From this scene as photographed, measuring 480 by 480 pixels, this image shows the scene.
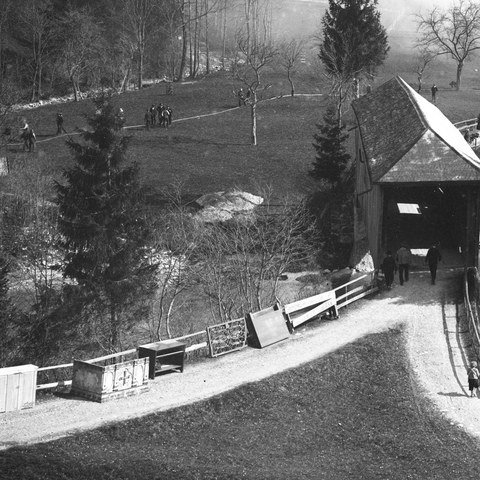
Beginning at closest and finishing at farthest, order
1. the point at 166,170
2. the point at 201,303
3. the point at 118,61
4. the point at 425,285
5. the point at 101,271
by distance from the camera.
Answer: the point at 425,285, the point at 101,271, the point at 201,303, the point at 166,170, the point at 118,61

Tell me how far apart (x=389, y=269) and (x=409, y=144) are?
219 inches

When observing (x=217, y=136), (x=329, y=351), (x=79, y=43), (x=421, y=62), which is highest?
(x=421, y=62)

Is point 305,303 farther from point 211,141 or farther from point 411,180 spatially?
point 211,141

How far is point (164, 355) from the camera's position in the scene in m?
26.2

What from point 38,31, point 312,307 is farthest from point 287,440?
point 38,31

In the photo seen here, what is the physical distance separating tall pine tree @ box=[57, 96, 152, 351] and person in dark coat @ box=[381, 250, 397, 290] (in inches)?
369

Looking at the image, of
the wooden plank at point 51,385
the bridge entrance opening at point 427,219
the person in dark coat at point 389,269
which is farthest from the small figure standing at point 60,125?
the wooden plank at point 51,385

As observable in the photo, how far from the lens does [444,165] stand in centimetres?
3525

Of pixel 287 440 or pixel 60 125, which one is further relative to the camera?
pixel 60 125

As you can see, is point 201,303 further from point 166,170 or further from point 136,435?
point 136,435

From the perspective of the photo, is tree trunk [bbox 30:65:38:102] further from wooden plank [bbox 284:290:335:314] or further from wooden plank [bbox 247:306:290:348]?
wooden plank [bbox 247:306:290:348]

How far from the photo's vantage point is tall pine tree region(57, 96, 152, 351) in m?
36.6

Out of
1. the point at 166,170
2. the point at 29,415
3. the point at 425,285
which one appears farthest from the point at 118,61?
the point at 29,415

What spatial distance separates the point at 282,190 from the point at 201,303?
13234mm
